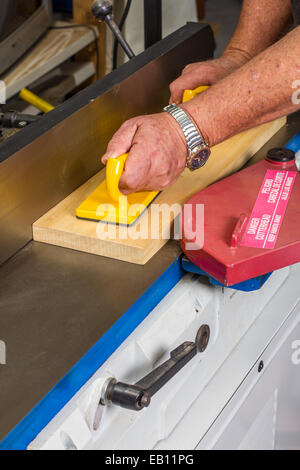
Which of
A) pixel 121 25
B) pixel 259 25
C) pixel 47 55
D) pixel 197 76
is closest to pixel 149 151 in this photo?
pixel 197 76

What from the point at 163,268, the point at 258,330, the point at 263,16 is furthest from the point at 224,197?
the point at 263,16

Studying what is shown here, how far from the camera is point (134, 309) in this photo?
2.56ft

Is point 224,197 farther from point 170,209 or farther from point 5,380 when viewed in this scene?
point 5,380

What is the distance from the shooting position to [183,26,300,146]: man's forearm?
0.93 metres

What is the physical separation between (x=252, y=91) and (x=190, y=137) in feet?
0.38

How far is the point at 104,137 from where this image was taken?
3.43ft

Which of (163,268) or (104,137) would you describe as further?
(104,137)

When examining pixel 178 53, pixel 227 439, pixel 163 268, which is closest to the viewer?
pixel 163 268

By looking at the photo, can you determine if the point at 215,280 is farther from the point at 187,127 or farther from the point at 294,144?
the point at 294,144

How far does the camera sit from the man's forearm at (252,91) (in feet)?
3.05

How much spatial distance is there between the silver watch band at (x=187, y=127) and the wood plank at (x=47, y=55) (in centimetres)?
70

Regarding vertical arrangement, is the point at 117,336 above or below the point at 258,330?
above

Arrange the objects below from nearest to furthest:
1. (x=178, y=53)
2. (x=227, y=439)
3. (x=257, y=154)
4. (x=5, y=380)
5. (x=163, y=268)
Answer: (x=5, y=380) → (x=163, y=268) → (x=227, y=439) → (x=257, y=154) → (x=178, y=53)

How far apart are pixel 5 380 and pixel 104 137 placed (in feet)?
1.61
